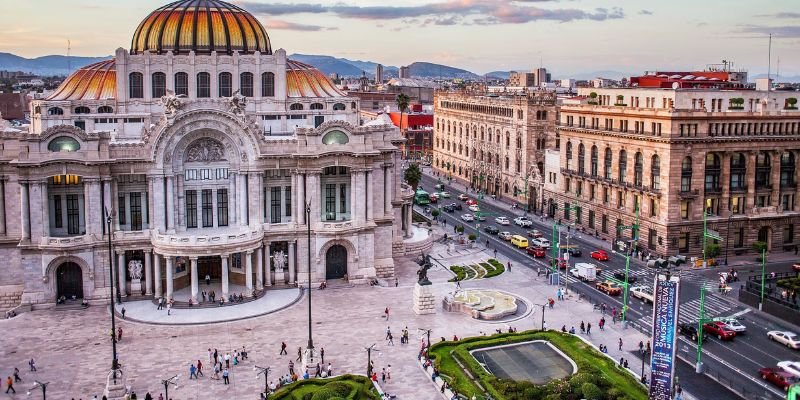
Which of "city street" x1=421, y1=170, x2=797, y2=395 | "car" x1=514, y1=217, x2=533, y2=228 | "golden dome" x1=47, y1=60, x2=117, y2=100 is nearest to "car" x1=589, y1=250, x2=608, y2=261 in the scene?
"city street" x1=421, y1=170, x2=797, y2=395

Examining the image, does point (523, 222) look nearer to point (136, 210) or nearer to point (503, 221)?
point (503, 221)

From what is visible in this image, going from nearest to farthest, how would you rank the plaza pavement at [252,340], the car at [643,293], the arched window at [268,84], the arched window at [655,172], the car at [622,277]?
1. the plaza pavement at [252,340]
2. the car at [643,293]
3. the car at [622,277]
4. the arched window at [268,84]
5. the arched window at [655,172]

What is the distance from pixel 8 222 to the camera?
78.3 meters

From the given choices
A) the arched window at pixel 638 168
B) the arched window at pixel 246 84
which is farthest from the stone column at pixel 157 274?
the arched window at pixel 638 168

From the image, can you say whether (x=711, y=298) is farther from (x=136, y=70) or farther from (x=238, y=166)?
(x=136, y=70)

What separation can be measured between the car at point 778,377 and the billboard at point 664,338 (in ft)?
35.2

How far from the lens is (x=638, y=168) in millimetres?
104125

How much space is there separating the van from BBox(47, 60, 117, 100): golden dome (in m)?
54.2

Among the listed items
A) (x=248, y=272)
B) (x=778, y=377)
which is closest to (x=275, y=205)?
(x=248, y=272)

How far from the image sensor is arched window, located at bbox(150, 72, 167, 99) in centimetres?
9250

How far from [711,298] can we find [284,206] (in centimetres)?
4633

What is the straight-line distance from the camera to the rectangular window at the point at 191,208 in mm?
83250

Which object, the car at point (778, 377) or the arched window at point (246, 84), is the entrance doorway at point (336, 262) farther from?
the car at point (778, 377)

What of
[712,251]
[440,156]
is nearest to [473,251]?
[712,251]
